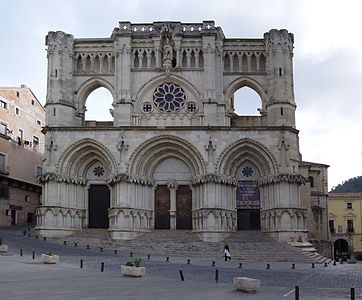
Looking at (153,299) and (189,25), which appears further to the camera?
(189,25)

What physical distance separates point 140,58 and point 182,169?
1012cm

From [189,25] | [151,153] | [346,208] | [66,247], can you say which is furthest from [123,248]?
[346,208]

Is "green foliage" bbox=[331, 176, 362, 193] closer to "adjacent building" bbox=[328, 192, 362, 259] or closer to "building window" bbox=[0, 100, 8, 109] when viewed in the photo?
"adjacent building" bbox=[328, 192, 362, 259]

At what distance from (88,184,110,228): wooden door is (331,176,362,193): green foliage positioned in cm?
8423

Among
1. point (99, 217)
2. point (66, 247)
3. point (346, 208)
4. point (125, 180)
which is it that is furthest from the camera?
point (346, 208)

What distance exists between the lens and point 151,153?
1816 inches

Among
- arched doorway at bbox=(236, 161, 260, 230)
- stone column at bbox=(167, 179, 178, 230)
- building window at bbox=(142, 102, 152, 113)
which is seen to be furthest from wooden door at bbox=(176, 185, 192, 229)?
building window at bbox=(142, 102, 152, 113)

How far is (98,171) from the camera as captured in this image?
47375 millimetres

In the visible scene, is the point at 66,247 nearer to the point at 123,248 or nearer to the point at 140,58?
the point at 123,248

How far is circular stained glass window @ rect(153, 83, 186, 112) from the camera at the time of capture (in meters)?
48.3

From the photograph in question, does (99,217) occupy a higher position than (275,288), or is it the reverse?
(99,217)

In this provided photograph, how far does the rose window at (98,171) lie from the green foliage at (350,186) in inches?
3324

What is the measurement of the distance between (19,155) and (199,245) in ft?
75.9

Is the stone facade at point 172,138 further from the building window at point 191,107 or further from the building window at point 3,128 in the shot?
the building window at point 3,128
